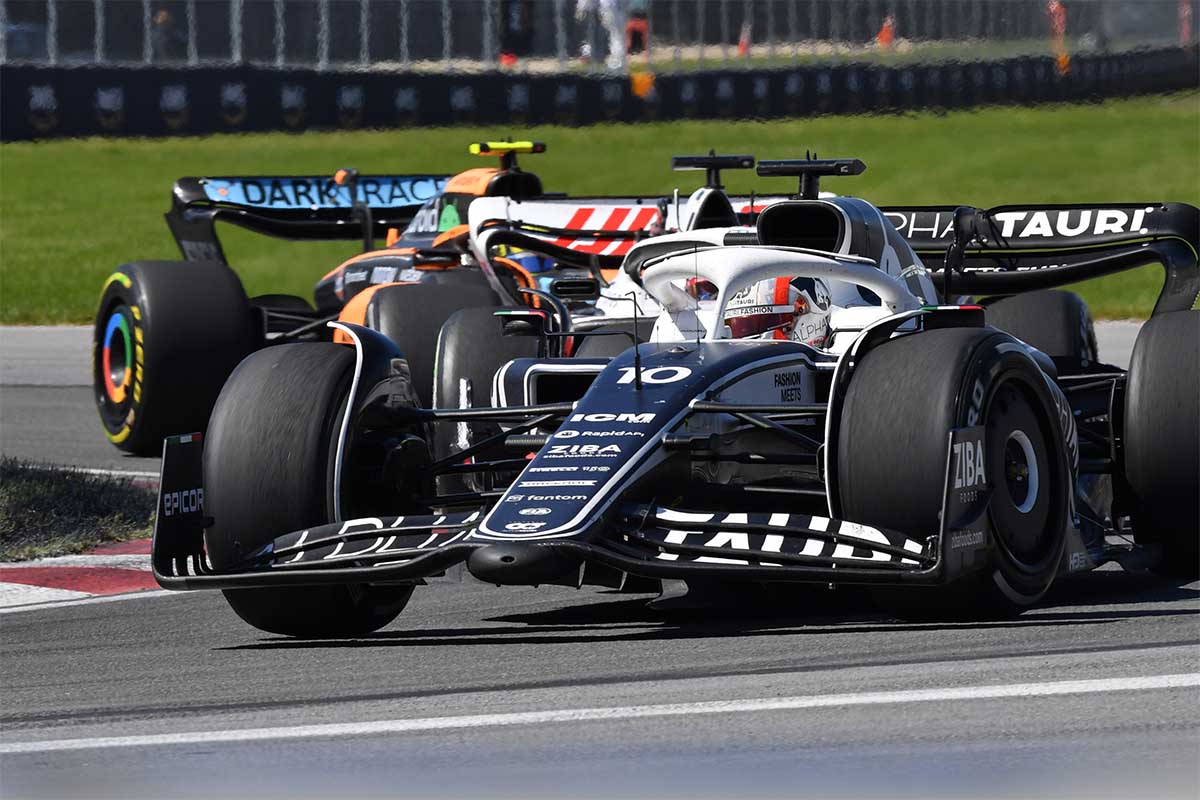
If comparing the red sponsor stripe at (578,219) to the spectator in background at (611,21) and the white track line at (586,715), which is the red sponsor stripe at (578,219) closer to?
the white track line at (586,715)

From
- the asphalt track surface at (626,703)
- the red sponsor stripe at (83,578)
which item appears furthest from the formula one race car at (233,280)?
the asphalt track surface at (626,703)

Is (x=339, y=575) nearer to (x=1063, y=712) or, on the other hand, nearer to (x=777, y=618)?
(x=777, y=618)

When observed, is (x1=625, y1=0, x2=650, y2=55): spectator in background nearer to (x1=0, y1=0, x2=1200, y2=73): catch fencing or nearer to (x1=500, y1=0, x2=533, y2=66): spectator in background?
(x1=0, y1=0, x2=1200, y2=73): catch fencing

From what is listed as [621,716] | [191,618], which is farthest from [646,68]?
[621,716]

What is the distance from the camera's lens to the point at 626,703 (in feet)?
18.6

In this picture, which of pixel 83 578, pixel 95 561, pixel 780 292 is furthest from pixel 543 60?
pixel 780 292

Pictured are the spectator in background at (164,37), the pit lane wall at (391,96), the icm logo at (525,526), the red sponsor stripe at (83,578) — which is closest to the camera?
the icm logo at (525,526)

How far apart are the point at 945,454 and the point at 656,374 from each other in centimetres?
112

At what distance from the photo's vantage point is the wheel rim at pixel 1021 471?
23.1 feet

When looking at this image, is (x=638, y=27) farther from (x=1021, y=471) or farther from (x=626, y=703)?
(x=626, y=703)

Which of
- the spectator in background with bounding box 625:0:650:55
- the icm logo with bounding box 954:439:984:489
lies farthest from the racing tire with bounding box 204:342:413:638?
the spectator in background with bounding box 625:0:650:55

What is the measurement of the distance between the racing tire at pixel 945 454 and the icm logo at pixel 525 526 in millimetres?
924

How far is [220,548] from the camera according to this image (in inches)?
280

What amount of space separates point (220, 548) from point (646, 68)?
26.5 metres
